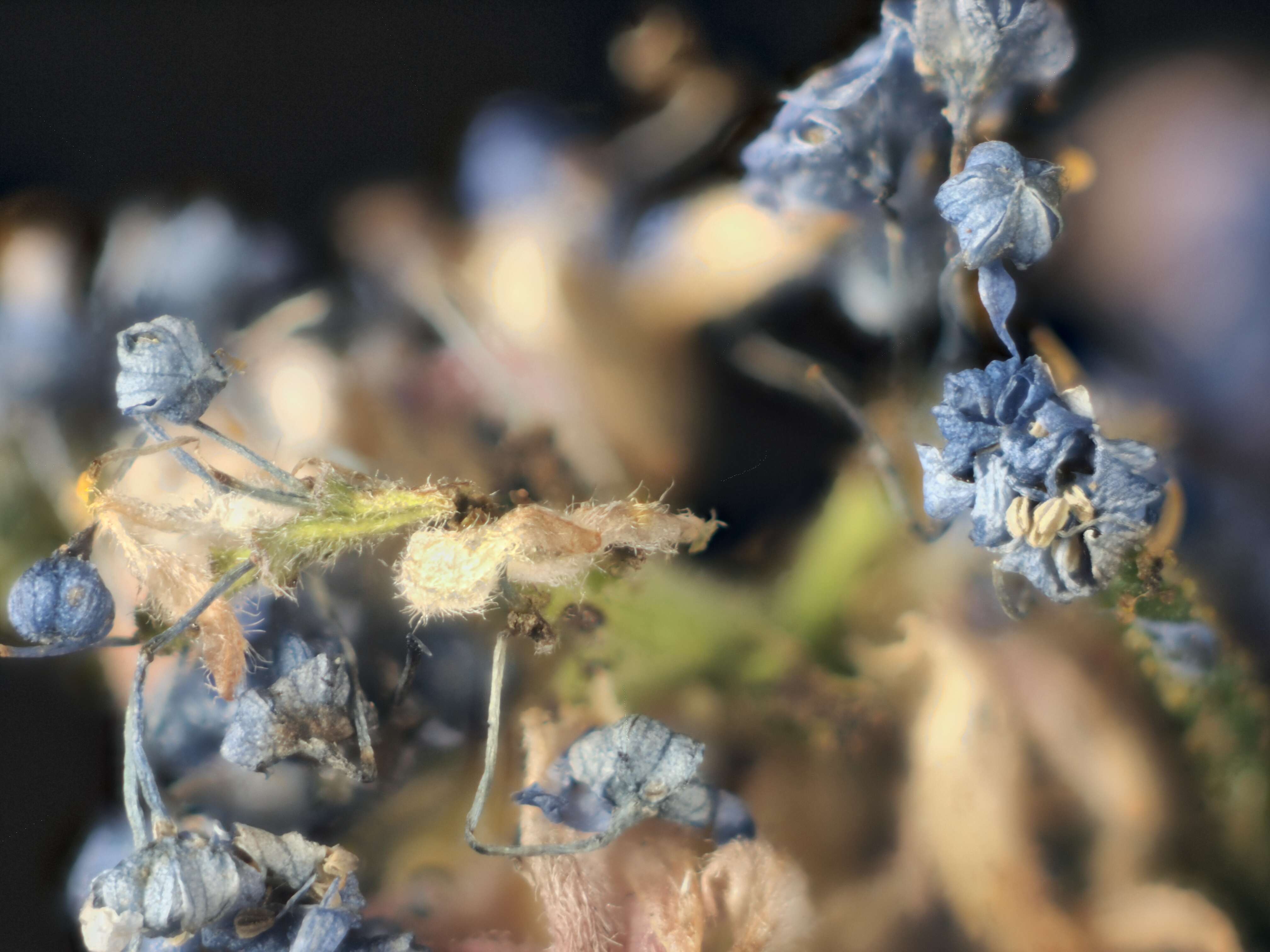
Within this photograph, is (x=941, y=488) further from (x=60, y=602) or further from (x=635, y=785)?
(x=60, y=602)

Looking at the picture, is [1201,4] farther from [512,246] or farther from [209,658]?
[209,658]

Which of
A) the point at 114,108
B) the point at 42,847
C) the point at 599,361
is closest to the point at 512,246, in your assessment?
the point at 599,361

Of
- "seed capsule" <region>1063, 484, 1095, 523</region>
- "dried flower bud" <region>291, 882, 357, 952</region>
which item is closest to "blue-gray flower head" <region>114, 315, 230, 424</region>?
"dried flower bud" <region>291, 882, 357, 952</region>

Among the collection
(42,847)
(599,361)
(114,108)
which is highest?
(114,108)

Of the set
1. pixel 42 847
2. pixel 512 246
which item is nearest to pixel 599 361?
pixel 512 246

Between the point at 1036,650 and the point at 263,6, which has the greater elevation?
the point at 263,6
